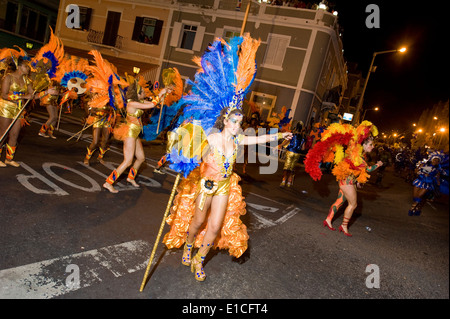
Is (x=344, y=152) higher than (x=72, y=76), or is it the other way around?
(x=72, y=76)

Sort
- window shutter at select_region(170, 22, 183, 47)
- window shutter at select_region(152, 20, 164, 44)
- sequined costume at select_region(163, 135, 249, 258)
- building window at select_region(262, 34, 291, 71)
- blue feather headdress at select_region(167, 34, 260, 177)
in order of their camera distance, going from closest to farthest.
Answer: blue feather headdress at select_region(167, 34, 260, 177) → sequined costume at select_region(163, 135, 249, 258) → building window at select_region(262, 34, 291, 71) → window shutter at select_region(170, 22, 183, 47) → window shutter at select_region(152, 20, 164, 44)

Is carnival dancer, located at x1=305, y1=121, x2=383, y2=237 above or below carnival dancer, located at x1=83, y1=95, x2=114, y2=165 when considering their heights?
above

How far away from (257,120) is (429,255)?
904 centimetres

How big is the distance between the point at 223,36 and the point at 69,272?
66.7 ft

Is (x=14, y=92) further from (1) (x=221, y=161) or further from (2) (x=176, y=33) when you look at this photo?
(2) (x=176, y=33)

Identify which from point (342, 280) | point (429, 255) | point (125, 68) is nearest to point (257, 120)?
point (429, 255)

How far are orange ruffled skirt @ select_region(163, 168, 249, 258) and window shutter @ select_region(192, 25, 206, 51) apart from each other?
64.4 ft

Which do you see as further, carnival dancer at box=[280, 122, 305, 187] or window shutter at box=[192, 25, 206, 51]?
window shutter at box=[192, 25, 206, 51]

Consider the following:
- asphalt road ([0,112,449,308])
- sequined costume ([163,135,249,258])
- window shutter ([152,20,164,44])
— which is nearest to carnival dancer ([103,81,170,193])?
asphalt road ([0,112,449,308])

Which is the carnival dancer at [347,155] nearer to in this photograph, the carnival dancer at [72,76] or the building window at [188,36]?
the carnival dancer at [72,76]

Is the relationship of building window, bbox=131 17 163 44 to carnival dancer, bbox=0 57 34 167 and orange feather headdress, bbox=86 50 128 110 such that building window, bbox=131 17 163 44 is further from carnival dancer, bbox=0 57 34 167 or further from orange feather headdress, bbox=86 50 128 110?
carnival dancer, bbox=0 57 34 167

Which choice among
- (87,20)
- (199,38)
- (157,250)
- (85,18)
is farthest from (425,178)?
(85,18)

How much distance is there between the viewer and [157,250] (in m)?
3.71

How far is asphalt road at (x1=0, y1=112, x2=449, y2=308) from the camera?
281 centimetres
